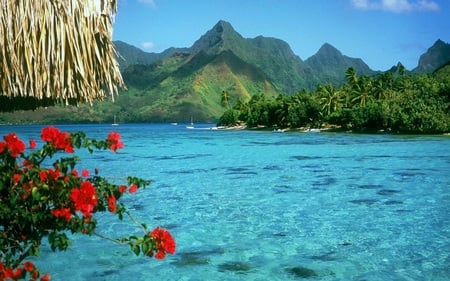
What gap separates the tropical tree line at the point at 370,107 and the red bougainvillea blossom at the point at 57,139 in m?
77.1

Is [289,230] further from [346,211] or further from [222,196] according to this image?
[222,196]

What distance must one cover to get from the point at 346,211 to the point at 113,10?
11971 mm

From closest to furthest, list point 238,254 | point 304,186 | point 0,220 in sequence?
point 0,220
point 238,254
point 304,186

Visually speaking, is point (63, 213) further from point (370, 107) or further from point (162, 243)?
point (370, 107)

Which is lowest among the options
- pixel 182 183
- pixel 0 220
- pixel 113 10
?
pixel 182 183

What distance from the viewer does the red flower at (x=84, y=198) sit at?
3679mm

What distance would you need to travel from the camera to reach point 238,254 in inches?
425

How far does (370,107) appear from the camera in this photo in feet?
278

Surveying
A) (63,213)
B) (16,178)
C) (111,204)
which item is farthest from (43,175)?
(111,204)

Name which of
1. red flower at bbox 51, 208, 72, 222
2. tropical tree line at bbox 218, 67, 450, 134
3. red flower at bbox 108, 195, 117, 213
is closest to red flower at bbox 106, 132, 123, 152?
red flower at bbox 108, 195, 117, 213

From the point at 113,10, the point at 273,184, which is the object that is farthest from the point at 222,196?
the point at 113,10

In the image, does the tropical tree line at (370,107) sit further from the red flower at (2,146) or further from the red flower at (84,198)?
the red flower at (2,146)

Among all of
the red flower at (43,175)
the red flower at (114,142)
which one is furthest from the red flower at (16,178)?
the red flower at (114,142)

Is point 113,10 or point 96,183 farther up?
point 113,10
